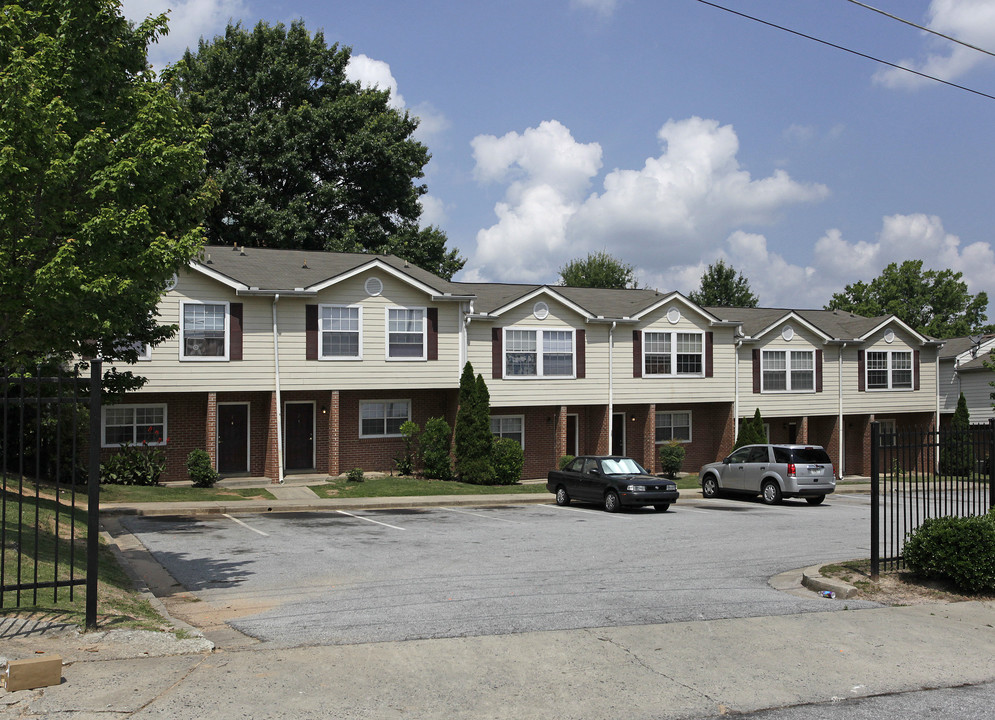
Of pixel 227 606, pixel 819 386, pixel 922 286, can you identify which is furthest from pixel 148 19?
pixel 922 286

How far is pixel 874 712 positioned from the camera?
22.0 ft

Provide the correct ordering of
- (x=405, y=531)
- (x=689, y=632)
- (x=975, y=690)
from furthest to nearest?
(x=405, y=531) → (x=689, y=632) → (x=975, y=690)

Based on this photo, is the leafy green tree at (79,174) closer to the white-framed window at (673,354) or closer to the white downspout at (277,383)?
the white downspout at (277,383)

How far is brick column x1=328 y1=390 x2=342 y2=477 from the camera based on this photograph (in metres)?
27.3

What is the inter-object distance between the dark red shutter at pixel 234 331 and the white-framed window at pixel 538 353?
9.20 metres

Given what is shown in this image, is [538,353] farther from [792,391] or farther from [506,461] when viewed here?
[792,391]

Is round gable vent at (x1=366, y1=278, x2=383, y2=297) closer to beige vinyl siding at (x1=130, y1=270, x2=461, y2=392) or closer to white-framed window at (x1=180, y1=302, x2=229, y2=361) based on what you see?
beige vinyl siding at (x1=130, y1=270, x2=461, y2=392)

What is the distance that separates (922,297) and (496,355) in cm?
5243

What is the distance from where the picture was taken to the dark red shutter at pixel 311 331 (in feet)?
88.9

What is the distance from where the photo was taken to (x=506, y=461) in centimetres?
2898

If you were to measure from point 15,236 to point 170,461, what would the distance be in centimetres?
1706

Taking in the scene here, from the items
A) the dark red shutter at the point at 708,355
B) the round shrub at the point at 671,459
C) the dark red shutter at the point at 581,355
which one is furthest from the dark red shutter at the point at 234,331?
the dark red shutter at the point at 708,355

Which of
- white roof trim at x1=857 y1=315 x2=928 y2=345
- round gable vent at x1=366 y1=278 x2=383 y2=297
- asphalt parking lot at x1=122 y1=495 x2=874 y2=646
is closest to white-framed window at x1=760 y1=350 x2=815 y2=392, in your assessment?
white roof trim at x1=857 y1=315 x2=928 y2=345

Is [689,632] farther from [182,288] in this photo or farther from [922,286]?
[922,286]
